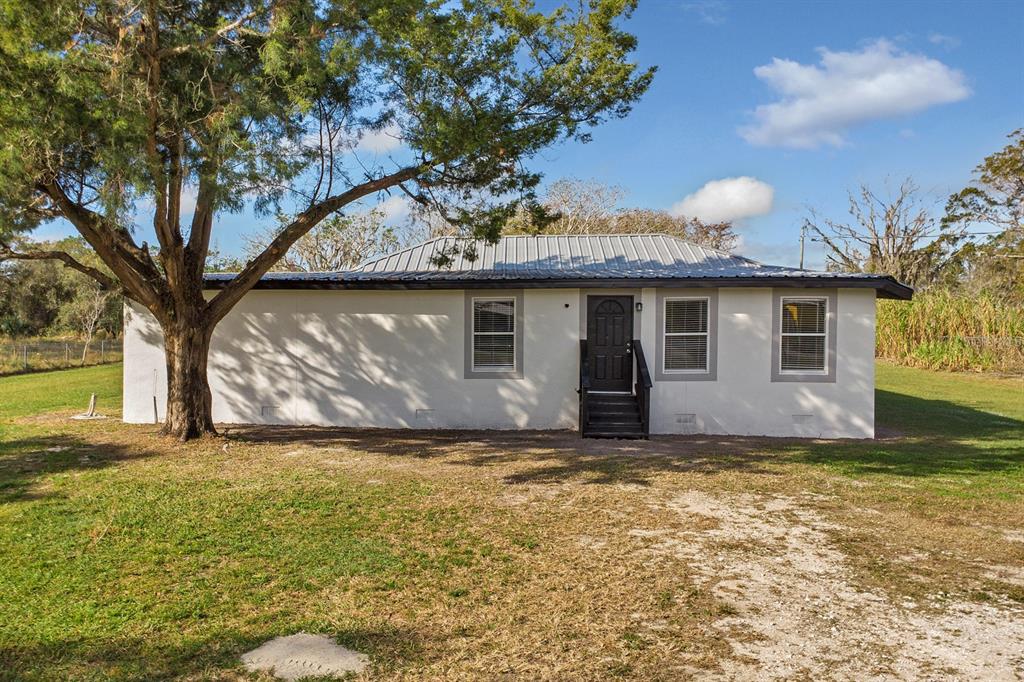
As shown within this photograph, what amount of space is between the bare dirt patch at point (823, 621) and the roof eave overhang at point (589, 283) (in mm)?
5711

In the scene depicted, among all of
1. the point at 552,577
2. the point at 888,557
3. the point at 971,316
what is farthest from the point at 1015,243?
the point at 552,577

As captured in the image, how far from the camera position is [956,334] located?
2406 cm

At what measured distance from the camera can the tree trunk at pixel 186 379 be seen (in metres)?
9.54

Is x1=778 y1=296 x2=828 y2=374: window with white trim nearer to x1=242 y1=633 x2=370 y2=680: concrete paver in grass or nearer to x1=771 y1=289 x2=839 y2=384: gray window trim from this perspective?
x1=771 y1=289 x2=839 y2=384: gray window trim

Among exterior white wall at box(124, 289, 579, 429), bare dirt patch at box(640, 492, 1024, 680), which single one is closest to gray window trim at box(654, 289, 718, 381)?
exterior white wall at box(124, 289, 579, 429)

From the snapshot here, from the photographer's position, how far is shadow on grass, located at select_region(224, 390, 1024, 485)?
830 cm

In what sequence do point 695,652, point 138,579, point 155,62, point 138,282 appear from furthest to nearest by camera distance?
point 138,282
point 155,62
point 138,579
point 695,652

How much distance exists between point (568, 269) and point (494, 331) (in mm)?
1892

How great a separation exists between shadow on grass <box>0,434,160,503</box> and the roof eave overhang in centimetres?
329

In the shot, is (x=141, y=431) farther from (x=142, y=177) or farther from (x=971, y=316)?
(x=971, y=316)

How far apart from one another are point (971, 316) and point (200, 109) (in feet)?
86.6

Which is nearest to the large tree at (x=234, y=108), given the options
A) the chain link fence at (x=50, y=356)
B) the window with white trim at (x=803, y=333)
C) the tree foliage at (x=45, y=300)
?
the window with white trim at (x=803, y=333)

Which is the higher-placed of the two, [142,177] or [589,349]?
[142,177]

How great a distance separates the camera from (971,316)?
2380 centimetres
